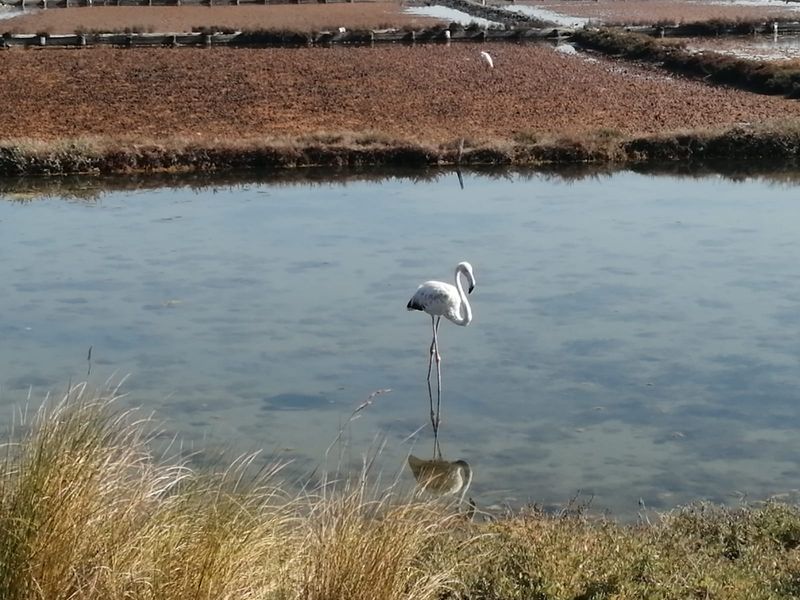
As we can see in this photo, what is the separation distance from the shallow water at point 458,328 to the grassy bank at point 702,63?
9.57m

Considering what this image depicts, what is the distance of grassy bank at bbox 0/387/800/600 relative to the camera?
4.49m

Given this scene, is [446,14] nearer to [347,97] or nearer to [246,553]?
[347,97]

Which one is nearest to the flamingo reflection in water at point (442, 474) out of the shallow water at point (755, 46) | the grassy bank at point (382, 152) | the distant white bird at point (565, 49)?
the grassy bank at point (382, 152)

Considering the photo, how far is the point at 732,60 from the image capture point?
30.4 meters

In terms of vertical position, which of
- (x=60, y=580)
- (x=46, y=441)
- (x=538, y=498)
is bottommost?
(x=538, y=498)

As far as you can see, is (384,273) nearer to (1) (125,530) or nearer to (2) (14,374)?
(2) (14,374)

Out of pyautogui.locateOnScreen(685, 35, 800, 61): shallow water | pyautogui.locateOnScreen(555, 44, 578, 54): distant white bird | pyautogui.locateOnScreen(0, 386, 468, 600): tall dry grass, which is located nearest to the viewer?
pyautogui.locateOnScreen(0, 386, 468, 600): tall dry grass

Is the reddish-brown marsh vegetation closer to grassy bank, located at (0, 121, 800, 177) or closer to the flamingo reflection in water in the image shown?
grassy bank, located at (0, 121, 800, 177)

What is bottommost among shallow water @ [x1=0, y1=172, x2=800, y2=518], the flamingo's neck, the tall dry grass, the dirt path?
shallow water @ [x1=0, y1=172, x2=800, y2=518]

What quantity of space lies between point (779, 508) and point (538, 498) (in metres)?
1.63

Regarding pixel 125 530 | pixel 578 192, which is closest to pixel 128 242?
pixel 578 192

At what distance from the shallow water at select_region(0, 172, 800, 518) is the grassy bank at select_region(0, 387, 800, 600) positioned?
212 centimetres


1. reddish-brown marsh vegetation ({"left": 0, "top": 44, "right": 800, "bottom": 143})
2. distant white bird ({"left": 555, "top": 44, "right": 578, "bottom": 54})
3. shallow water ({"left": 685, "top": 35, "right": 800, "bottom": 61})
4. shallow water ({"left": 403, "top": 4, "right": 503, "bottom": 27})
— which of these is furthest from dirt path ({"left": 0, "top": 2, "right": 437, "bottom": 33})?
shallow water ({"left": 685, "top": 35, "right": 800, "bottom": 61})

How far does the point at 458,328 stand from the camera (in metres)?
12.3
